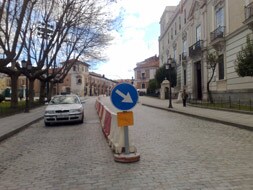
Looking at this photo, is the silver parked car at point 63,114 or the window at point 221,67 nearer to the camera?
the silver parked car at point 63,114

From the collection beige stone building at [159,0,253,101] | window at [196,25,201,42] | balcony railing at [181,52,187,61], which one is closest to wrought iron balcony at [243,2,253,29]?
beige stone building at [159,0,253,101]

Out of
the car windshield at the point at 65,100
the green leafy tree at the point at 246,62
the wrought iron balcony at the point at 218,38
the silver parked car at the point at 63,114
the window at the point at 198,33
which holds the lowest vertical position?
the silver parked car at the point at 63,114

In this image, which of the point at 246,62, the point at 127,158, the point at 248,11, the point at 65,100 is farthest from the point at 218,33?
the point at 127,158

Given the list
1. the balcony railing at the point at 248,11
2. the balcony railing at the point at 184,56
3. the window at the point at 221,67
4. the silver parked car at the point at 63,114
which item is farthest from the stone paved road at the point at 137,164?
the balcony railing at the point at 184,56

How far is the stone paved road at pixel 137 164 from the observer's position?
5820 mm

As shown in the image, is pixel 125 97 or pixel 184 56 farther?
pixel 184 56

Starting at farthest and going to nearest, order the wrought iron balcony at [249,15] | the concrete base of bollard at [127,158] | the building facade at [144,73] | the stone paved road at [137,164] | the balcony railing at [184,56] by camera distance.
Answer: the building facade at [144,73], the balcony railing at [184,56], the wrought iron balcony at [249,15], the concrete base of bollard at [127,158], the stone paved road at [137,164]

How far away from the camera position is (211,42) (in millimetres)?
33844

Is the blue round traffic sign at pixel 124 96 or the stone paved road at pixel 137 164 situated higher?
the blue round traffic sign at pixel 124 96

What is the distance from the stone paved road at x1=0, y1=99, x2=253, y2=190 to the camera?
19.1 ft

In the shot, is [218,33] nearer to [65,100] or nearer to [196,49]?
[196,49]

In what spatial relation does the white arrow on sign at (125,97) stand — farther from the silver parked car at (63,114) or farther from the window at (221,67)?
the window at (221,67)

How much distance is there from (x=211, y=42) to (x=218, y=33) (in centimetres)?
166

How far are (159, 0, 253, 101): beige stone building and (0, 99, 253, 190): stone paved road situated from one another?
1644cm
